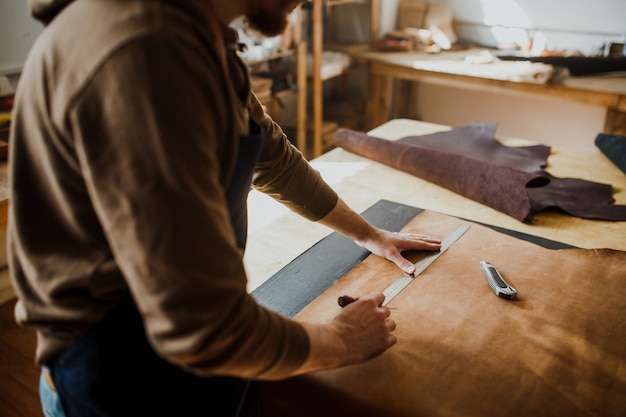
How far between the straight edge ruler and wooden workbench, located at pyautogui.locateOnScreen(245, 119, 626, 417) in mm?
24

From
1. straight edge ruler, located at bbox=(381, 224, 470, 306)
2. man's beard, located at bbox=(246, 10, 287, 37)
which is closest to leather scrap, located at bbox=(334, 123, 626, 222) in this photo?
straight edge ruler, located at bbox=(381, 224, 470, 306)

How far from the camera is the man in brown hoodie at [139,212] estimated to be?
0.53 m

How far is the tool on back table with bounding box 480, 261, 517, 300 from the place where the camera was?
113cm

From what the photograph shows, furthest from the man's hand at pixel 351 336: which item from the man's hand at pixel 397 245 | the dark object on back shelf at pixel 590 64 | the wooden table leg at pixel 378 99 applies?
the wooden table leg at pixel 378 99

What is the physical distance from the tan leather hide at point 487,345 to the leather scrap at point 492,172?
0.30 m

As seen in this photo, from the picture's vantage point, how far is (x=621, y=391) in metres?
0.90

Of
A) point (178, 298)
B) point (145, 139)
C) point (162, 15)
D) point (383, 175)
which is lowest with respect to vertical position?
point (383, 175)

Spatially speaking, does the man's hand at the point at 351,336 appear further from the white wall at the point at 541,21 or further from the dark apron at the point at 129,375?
the white wall at the point at 541,21

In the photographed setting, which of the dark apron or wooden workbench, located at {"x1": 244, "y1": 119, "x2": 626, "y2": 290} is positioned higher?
the dark apron

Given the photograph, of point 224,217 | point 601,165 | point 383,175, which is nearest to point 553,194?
point 601,165

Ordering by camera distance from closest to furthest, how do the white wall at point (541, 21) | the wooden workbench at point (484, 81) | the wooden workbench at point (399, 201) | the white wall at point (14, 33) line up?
the wooden workbench at point (399, 201), the white wall at point (14, 33), the wooden workbench at point (484, 81), the white wall at point (541, 21)

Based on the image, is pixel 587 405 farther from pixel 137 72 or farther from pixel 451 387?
pixel 137 72

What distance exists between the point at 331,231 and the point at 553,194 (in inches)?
30.4

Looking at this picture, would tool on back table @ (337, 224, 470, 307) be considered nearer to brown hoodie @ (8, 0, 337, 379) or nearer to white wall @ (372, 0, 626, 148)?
brown hoodie @ (8, 0, 337, 379)
